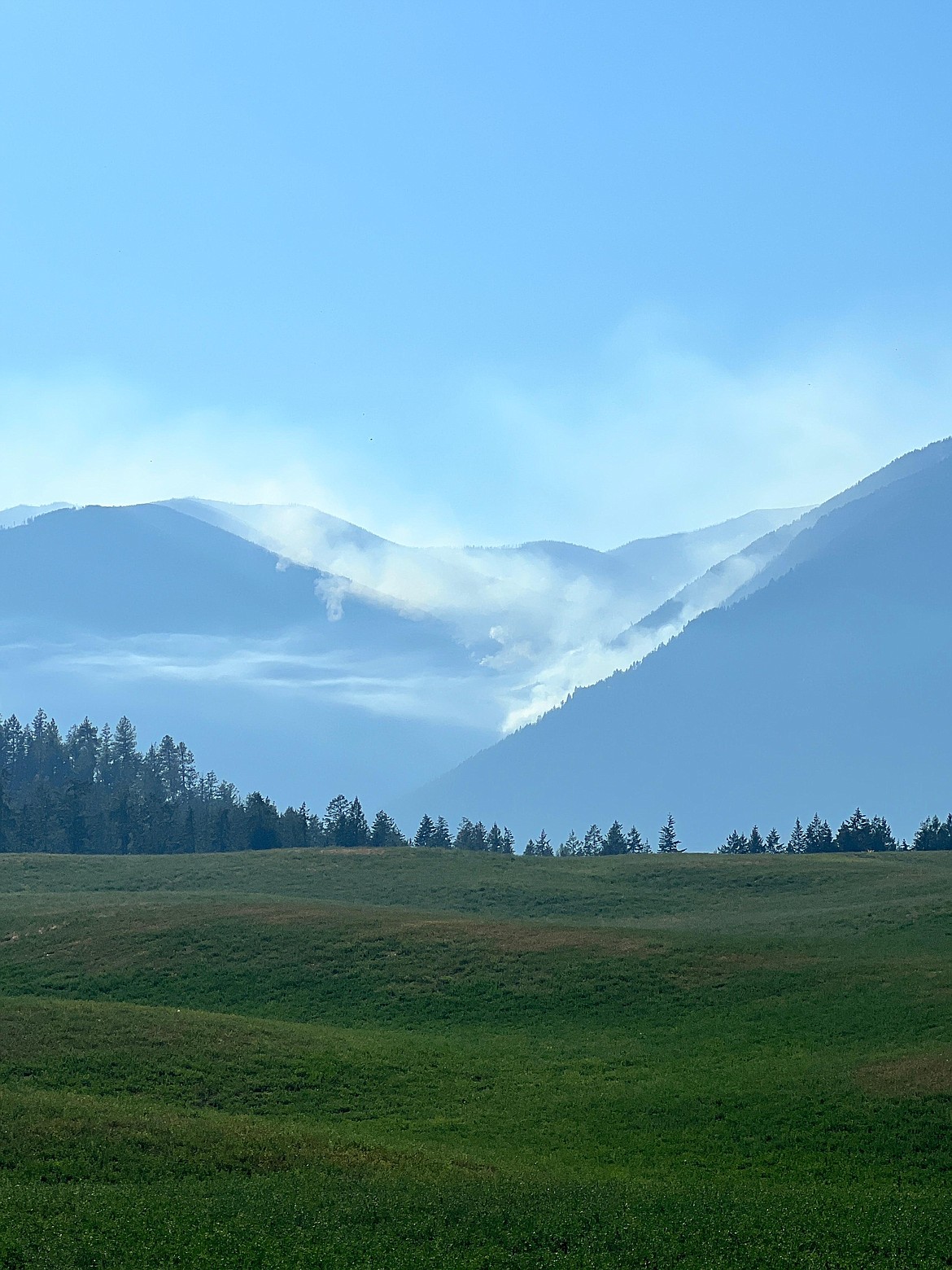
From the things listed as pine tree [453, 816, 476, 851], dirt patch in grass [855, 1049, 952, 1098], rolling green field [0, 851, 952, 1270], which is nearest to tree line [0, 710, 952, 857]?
pine tree [453, 816, 476, 851]

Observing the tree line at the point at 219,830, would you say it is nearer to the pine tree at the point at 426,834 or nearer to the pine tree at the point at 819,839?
the pine tree at the point at 819,839

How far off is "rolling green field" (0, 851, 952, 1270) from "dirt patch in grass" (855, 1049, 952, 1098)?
14cm

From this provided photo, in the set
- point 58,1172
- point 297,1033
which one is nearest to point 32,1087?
point 58,1172

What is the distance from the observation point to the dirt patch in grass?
34031 mm

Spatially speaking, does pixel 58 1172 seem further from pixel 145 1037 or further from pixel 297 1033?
pixel 297 1033

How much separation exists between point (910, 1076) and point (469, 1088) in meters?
15.6

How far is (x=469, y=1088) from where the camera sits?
40219 millimetres

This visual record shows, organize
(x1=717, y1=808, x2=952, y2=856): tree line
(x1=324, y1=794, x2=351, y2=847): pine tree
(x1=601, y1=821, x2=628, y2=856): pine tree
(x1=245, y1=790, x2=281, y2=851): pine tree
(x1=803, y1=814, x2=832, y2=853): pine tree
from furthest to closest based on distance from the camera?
(x1=601, y1=821, x2=628, y2=856): pine tree < (x1=324, y1=794, x2=351, y2=847): pine tree < (x1=245, y1=790, x2=281, y2=851): pine tree < (x1=803, y1=814, x2=832, y2=853): pine tree < (x1=717, y1=808, x2=952, y2=856): tree line

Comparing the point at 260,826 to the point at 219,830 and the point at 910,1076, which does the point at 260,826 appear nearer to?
the point at 219,830

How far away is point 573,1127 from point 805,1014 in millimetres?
15065

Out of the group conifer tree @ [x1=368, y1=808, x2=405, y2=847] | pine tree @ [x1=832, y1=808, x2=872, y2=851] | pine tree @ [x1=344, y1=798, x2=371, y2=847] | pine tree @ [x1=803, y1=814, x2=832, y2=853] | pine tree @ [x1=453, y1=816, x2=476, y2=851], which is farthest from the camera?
pine tree @ [x1=453, y1=816, x2=476, y2=851]

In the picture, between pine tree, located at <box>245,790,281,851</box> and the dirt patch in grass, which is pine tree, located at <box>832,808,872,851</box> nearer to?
pine tree, located at <box>245,790,281,851</box>

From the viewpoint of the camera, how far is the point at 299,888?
98062 mm

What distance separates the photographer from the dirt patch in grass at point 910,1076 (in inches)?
1340
